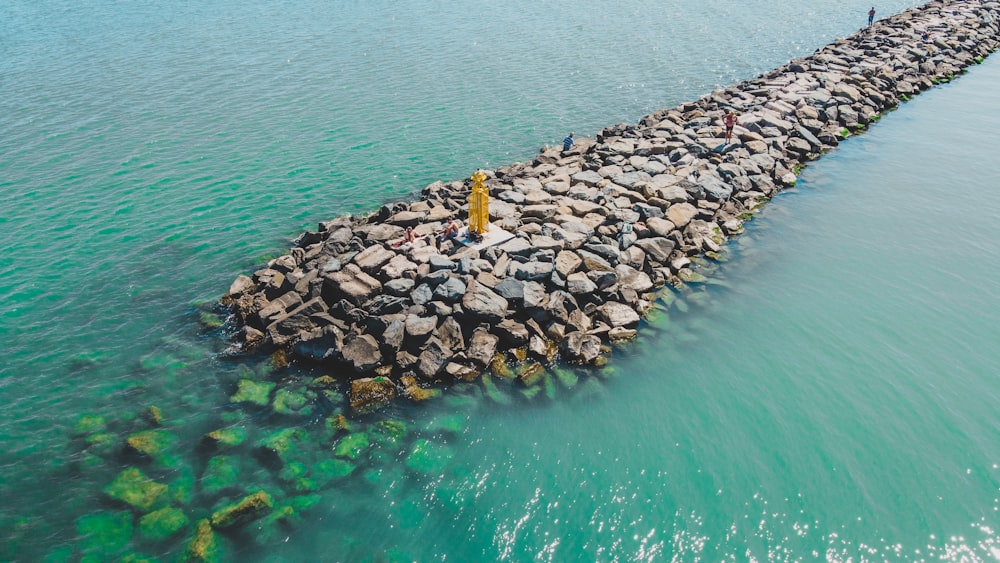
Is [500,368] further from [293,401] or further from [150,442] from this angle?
[150,442]

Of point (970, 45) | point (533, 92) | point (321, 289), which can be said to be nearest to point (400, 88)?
point (533, 92)

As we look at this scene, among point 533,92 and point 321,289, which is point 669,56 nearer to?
point 533,92

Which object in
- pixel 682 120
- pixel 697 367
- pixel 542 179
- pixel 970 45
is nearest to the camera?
pixel 697 367

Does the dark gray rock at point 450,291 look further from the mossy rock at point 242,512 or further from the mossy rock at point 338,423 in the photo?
the mossy rock at point 242,512

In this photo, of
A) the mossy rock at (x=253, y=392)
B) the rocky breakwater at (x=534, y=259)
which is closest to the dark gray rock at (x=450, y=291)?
the rocky breakwater at (x=534, y=259)

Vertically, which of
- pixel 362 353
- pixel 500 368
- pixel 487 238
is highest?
pixel 487 238

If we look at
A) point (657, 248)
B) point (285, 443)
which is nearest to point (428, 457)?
point (285, 443)

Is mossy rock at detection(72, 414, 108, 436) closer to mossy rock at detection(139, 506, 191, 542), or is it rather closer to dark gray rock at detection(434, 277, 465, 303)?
mossy rock at detection(139, 506, 191, 542)
